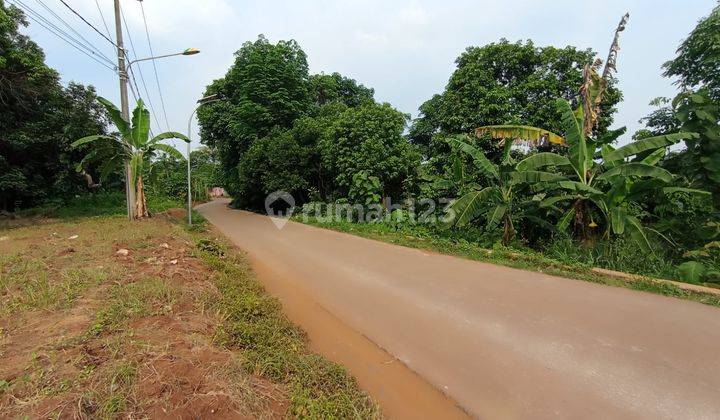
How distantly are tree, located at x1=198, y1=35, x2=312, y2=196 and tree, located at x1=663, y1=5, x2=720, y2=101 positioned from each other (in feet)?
56.2

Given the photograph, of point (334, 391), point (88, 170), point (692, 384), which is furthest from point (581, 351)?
point (88, 170)

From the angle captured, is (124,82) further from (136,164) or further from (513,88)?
(513,88)

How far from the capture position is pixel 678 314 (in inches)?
172

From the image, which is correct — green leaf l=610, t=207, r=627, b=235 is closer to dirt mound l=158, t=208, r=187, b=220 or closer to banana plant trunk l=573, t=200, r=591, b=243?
banana plant trunk l=573, t=200, r=591, b=243

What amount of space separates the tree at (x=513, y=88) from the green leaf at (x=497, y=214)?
13.4 feet

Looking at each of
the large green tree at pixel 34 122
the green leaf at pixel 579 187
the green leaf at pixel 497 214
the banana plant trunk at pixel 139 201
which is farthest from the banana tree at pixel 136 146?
the green leaf at pixel 579 187

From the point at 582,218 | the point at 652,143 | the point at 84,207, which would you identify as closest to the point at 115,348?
the point at 582,218

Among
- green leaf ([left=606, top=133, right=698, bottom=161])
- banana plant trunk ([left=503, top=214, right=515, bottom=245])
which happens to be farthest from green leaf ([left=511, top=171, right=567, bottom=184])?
green leaf ([left=606, top=133, right=698, bottom=161])

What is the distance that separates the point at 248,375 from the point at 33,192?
17.6m

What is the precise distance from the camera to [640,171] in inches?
251

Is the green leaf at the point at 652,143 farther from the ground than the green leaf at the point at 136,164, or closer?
farther from the ground

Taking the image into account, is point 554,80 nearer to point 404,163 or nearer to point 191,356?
point 404,163

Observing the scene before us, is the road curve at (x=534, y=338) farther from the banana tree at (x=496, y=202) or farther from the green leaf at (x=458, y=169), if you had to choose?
the green leaf at (x=458, y=169)

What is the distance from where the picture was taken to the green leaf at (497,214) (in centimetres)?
783
